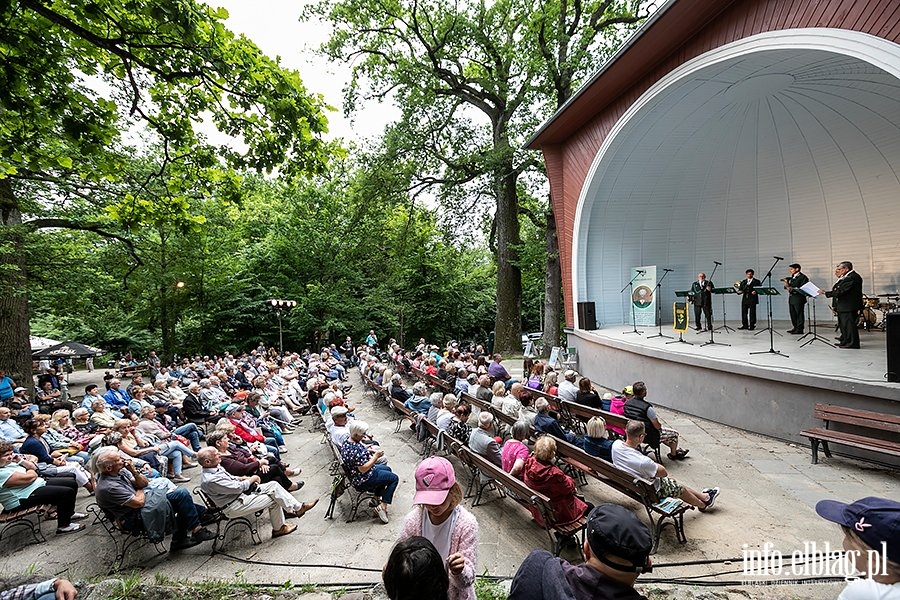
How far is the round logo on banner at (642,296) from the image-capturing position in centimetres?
1157

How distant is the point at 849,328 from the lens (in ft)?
24.2

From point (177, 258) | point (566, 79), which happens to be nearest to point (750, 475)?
point (566, 79)

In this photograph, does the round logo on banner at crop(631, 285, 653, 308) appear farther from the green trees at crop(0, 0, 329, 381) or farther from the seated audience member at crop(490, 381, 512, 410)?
the green trees at crop(0, 0, 329, 381)

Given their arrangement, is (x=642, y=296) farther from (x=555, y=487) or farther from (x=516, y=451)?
(x=555, y=487)

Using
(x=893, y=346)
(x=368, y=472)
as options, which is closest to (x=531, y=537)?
(x=368, y=472)

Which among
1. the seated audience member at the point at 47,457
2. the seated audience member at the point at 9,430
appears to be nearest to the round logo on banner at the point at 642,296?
the seated audience member at the point at 47,457

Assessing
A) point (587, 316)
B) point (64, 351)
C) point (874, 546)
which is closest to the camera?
point (874, 546)

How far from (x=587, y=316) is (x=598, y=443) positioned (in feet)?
27.4

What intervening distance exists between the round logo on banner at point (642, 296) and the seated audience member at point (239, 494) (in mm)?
10410

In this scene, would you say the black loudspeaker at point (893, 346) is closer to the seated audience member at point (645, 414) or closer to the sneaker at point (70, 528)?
the seated audience member at point (645, 414)

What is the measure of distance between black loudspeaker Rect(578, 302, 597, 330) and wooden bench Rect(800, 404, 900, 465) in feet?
23.2

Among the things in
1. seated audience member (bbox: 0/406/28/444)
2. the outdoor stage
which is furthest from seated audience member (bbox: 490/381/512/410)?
seated audience member (bbox: 0/406/28/444)

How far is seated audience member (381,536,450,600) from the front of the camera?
1.61 m

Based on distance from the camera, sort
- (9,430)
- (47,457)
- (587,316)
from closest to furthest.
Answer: (47,457) → (9,430) → (587,316)
